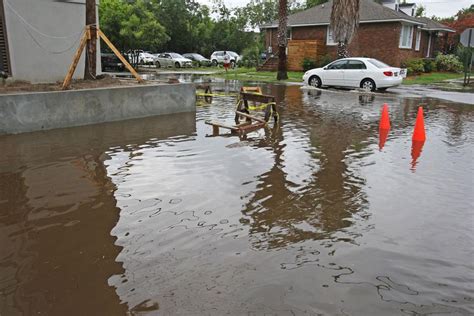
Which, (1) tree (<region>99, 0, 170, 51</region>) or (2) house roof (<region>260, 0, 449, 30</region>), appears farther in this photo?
(1) tree (<region>99, 0, 170, 51</region>)

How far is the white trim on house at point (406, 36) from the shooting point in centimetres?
3181

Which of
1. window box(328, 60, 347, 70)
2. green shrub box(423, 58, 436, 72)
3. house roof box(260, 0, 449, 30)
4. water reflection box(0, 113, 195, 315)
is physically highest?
house roof box(260, 0, 449, 30)

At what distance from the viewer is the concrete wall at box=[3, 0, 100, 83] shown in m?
13.4

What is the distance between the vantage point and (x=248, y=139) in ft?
31.9

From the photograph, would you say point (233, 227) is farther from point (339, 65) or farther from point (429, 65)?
point (429, 65)

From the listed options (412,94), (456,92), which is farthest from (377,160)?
(456,92)

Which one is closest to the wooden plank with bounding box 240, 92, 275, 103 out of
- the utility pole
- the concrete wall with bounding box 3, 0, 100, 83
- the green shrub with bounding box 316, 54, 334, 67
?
the utility pole

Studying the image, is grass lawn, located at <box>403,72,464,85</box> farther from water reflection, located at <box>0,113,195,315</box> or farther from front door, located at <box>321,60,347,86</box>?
water reflection, located at <box>0,113,195,315</box>

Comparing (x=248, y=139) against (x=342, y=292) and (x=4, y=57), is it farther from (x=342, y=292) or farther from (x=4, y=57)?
(x=4, y=57)

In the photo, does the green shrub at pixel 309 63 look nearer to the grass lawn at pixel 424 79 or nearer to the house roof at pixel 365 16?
the house roof at pixel 365 16

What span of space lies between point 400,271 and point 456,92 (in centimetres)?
2117

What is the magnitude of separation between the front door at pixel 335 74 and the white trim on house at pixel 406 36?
11969 mm

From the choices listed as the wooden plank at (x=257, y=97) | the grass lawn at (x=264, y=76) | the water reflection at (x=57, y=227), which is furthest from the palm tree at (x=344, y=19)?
the water reflection at (x=57, y=227)

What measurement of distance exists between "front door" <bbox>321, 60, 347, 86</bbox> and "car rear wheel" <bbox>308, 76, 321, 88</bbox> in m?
0.39
